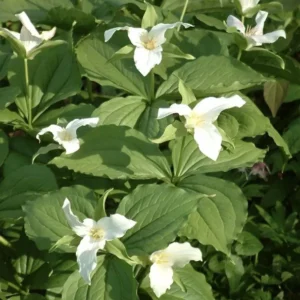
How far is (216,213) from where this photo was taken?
4.54 feet

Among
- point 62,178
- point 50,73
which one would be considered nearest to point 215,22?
point 50,73

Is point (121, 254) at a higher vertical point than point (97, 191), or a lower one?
higher

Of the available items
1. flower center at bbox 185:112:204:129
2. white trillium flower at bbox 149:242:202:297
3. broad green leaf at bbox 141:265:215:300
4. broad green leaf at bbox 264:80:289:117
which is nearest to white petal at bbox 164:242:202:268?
white trillium flower at bbox 149:242:202:297

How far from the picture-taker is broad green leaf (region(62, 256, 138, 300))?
1.21 metres

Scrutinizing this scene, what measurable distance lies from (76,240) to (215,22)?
98 centimetres

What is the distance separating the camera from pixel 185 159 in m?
1.45

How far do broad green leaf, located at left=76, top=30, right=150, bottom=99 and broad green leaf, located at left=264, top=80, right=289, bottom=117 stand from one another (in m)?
0.52

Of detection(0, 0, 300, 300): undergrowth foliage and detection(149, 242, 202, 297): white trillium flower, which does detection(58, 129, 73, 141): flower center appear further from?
detection(149, 242, 202, 297): white trillium flower

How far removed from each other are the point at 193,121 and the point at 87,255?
14.1 inches

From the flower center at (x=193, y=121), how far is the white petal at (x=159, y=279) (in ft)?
1.02

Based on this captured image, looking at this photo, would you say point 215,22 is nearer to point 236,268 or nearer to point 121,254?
point 236,268

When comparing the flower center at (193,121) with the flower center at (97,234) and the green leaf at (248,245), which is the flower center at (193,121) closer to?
the flower center at (97,234)

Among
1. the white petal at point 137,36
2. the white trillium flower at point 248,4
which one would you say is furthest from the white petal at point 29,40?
the white trillium flower at point 248,4

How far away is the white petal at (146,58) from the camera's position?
137 centimetres
